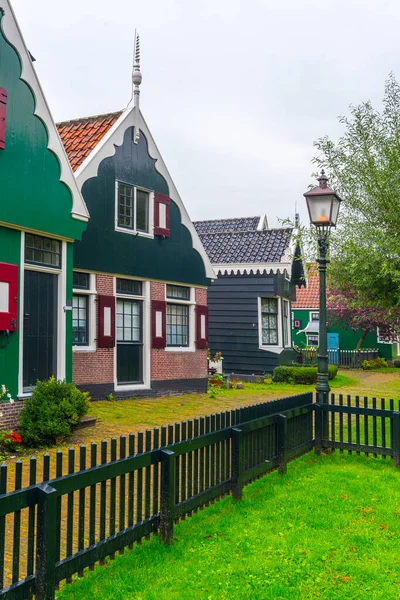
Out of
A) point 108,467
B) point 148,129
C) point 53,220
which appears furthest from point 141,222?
point 108,467

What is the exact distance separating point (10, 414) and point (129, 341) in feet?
20.2

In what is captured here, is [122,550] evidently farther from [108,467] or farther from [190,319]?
[190,319]

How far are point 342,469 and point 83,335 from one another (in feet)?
26.2

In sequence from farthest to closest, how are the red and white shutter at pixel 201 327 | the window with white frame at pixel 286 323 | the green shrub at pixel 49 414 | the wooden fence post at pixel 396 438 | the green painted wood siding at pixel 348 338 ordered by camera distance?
the green painted wood siding at pixel 348 338, the window with white frame at pixel 286 323, the red and white shutter at pixel 201 327, the green shrub at pixel 49 414, the wooden fence post at pixel 396 438

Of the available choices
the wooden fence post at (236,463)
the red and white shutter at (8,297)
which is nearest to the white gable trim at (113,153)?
the red and white shutter at (8,297)

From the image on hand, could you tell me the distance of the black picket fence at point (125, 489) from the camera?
12.5ft

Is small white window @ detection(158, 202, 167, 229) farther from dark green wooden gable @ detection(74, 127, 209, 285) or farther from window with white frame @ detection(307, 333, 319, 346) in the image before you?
window with white frame @ detection(307, 333, 319, 346)

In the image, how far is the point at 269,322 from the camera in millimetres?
22250

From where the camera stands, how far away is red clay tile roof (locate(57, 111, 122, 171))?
47.5 ft

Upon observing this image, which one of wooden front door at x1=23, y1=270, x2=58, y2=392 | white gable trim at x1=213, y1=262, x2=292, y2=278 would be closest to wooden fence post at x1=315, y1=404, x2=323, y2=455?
wooden front door at x1=23, y1=270, x2=58, y2=392

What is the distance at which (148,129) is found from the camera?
15.9m

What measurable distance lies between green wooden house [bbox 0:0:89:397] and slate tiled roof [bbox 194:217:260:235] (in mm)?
16320

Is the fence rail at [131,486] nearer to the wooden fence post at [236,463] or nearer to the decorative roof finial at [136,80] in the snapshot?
the wooden fence post at [236,463]

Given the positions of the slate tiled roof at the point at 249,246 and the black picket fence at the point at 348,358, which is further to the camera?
the black picket fence at the point at 348,358
